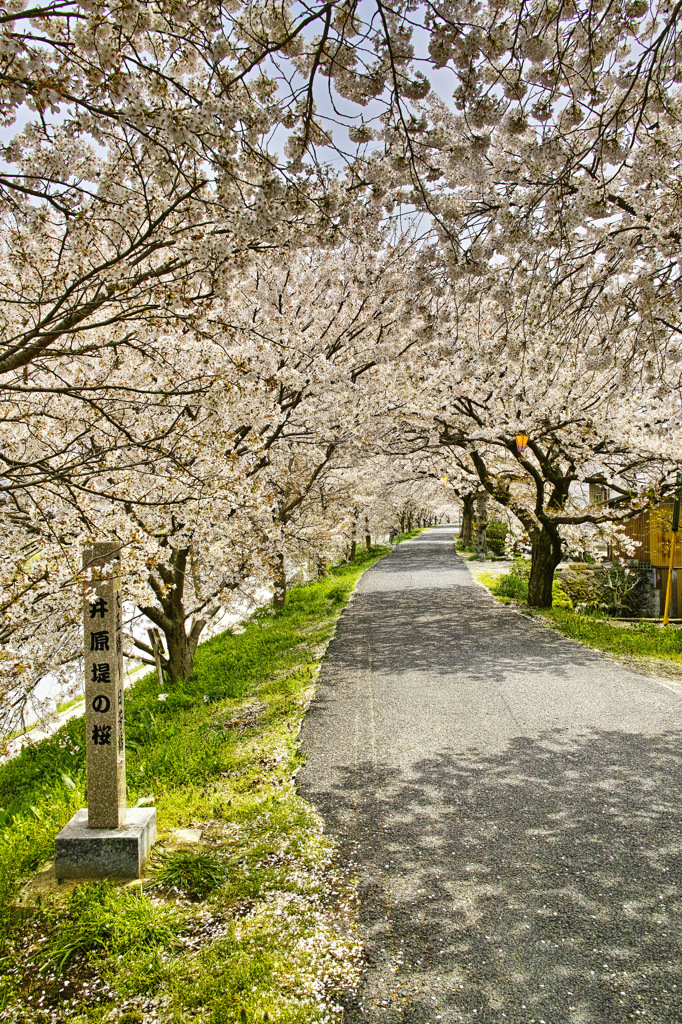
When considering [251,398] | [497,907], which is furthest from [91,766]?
[251,398]

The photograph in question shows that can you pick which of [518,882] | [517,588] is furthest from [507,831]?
[517,588]

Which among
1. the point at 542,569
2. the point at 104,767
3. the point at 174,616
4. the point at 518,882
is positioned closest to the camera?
the point at 518,882

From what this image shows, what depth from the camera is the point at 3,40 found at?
273 centimetres

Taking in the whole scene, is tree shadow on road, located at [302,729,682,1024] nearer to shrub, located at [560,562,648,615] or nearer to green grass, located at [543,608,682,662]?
green grass, located at [543,608,682,662]

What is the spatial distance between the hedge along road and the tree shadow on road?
0.5 inches

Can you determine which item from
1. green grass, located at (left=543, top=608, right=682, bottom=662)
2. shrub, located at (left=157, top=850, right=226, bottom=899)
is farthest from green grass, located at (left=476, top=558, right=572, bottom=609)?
shrub, located at (left=157, top=850, right=226, bottom=899)

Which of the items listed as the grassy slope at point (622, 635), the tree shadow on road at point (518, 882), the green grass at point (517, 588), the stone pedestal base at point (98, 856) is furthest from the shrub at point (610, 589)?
the stone pedestal base at point (98, 856)

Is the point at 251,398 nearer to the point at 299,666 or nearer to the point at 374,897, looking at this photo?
the point at 299,666

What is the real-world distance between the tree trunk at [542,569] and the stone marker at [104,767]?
11.6m

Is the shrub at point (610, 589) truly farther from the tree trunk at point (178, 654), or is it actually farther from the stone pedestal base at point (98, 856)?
the stone pedestal base at point (98, 856)

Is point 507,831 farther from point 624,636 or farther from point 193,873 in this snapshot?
point 624,636

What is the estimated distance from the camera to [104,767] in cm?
425

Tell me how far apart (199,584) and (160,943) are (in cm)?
685

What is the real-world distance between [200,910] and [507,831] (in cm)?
227
